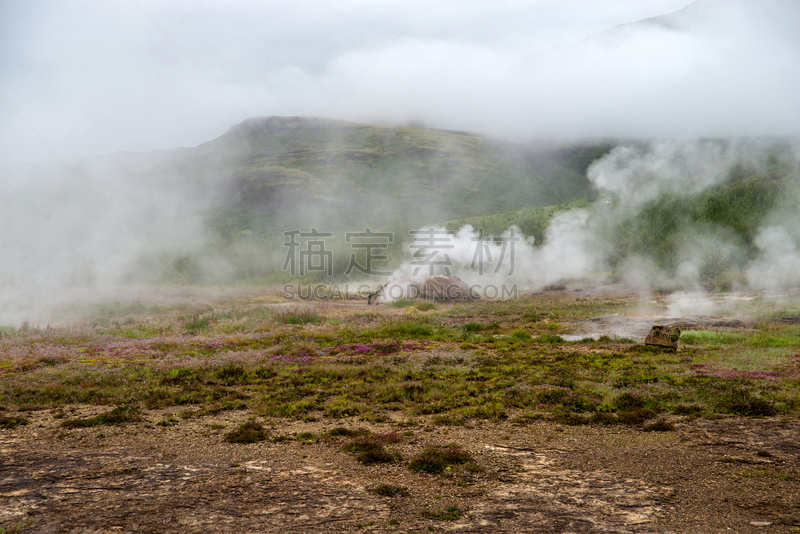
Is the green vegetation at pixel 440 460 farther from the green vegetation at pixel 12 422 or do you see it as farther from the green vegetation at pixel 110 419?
the green vegetation at pixel 12 422

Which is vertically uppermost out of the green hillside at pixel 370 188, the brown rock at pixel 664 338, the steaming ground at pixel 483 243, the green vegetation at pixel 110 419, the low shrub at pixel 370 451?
the green hillside at pixel 370 188

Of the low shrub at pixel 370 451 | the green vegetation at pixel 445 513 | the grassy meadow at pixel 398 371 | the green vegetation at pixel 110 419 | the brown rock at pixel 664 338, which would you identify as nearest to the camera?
the green vegetation at pixel 445 513

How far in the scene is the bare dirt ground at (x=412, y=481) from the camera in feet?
22.1

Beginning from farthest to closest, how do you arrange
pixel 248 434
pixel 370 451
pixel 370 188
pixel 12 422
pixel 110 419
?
pixel 370 188
pixel 110 419
pixel 12 422
pixel 248 434
pixel 370 451

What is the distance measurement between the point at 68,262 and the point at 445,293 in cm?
3878

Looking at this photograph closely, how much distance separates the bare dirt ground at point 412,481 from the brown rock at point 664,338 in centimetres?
969

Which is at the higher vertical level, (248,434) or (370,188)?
(370,188)

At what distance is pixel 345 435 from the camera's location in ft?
35.6

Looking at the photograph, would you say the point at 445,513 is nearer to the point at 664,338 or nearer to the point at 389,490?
the point at 389,490

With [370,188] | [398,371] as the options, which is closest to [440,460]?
[398,371]

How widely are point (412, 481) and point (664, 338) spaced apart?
17.6 metres

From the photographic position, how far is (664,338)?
819 inches

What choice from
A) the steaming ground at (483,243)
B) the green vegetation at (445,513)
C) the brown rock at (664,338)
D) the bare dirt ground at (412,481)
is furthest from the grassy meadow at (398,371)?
the steaming ground at (483,243)

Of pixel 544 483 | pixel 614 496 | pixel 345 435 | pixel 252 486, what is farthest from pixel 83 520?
pixel 614 496
